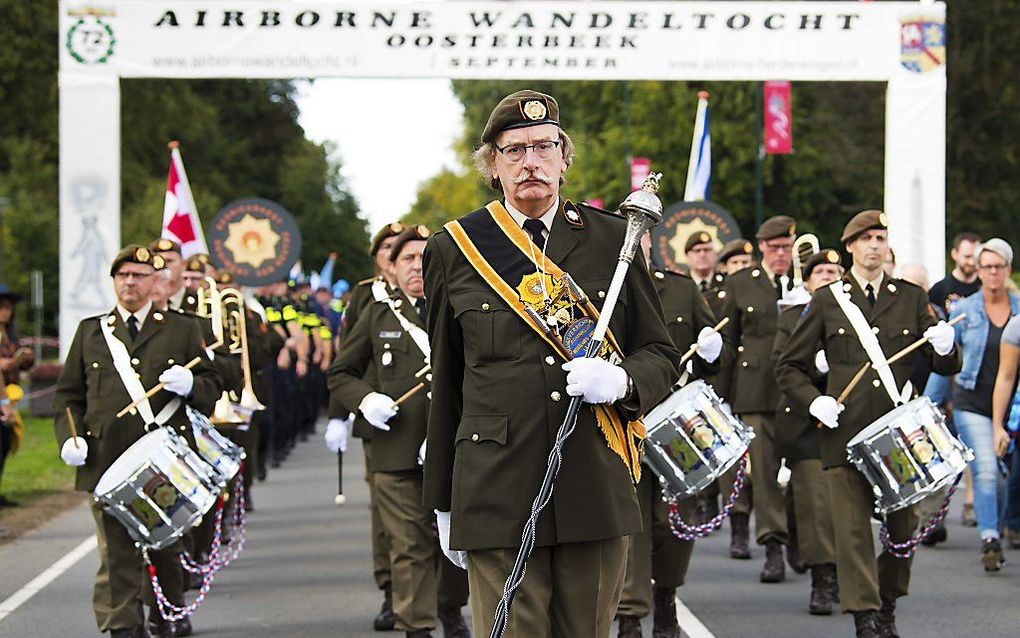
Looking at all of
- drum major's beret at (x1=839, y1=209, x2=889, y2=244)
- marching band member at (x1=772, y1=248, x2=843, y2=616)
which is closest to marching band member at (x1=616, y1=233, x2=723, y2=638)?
marching band member at (x1=772, y1=248, x2=843, y2=616)

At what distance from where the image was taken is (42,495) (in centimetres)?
1805

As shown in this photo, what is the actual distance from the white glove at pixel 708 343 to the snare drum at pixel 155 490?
8.87 ft

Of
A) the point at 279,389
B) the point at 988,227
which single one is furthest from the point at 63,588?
the point at 988,227

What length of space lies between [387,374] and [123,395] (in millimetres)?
1527

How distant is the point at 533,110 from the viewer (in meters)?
5.66

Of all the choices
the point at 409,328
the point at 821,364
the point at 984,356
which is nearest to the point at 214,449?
the point at 409,328

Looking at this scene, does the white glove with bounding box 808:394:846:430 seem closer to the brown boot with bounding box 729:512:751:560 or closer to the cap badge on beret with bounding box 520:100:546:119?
the brown boot with bounding box 729:512:751:560

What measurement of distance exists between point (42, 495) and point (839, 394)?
10.5 metres

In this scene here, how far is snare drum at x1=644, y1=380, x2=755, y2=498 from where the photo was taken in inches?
371

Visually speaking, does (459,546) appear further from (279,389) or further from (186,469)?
(279,389)

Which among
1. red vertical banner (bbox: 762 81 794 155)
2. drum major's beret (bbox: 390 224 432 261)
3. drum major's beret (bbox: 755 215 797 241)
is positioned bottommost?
drum major's beret (bbox: 390 224 432 261)

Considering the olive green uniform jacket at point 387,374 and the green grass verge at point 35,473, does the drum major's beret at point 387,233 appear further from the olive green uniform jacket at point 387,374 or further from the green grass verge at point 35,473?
the green grass verge at point 35,473

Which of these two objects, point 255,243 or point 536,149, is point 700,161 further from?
point 536,149

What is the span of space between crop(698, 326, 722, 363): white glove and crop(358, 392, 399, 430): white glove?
166 centimetres
